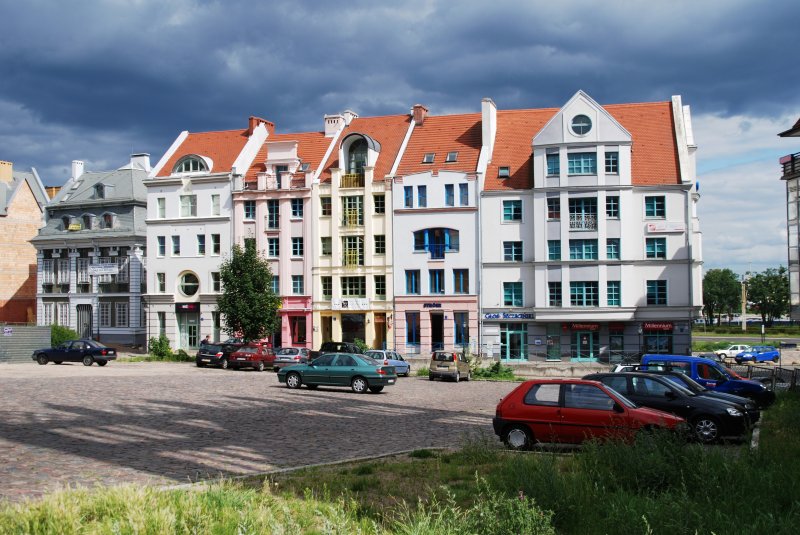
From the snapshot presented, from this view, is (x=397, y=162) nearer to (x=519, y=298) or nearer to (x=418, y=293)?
(x=418, y=293)

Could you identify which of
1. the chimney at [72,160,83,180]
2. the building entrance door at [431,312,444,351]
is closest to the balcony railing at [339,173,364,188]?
the building entrance door at [431,312,444,351]

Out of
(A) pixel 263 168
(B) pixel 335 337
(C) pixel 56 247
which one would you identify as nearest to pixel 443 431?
(B) pixel 335 337

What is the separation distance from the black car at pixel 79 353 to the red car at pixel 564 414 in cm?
3590

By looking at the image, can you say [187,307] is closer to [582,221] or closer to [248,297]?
[248,297]

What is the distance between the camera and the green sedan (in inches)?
1160

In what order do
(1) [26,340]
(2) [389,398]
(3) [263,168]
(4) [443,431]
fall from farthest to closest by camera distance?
(3) [263,168], (1) [26,340], (2) [389,398], (4) [443,431]

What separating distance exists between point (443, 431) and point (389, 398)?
30.8ft

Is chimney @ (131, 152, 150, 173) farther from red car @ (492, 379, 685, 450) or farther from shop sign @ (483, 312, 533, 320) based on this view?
red car @ (492, 379, 685, 450)

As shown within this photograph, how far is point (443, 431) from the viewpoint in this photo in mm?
18469

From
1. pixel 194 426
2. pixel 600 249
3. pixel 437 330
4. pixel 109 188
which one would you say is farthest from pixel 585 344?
pixel 109 188

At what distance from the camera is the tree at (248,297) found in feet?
163

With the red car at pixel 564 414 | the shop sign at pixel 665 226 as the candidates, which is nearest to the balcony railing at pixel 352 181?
the shop sign at pixel 665 226

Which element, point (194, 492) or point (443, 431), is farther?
point (443, 431)

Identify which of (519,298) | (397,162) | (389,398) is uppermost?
(397,162)
